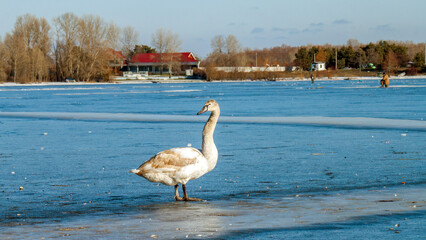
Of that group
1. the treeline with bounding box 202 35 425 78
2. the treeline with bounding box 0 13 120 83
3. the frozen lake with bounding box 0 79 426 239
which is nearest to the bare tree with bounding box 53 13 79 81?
the treeline with bounding box 0 13 120 83

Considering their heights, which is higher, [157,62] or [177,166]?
[157,62]

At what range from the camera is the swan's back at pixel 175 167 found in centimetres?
768

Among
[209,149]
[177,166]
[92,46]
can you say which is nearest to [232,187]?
[209,149]

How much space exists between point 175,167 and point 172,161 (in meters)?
0.09

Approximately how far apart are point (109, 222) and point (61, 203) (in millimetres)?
1425

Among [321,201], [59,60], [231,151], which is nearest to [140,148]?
[231,151]

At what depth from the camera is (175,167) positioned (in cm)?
767

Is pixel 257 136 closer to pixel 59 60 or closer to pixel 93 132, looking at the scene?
pixel 93 132

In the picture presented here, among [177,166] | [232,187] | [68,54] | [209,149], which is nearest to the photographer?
[177,166]

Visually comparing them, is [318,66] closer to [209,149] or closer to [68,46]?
[68,46]

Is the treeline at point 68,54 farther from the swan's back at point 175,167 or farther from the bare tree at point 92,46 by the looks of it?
the swan's back at point 175,167


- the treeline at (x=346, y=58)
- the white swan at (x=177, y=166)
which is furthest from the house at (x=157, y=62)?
the white swan at (x=177, y=166)

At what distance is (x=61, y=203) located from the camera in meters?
7.94

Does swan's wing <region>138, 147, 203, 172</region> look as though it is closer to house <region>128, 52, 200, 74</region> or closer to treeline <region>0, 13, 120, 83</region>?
treeline <region>0, 13, 120, 83</region>
